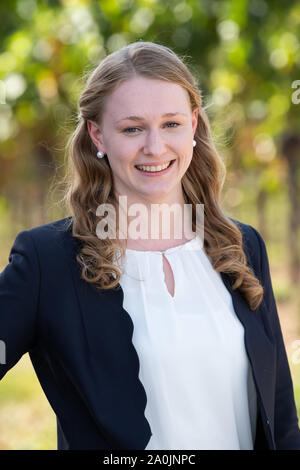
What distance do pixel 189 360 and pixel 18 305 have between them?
0.55 metres

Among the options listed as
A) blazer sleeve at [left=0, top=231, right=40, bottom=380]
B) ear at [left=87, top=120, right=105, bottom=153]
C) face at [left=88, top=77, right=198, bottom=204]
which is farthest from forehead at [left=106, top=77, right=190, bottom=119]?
blazer sleeve at [left=0, top=231, right=40, bottom=380]

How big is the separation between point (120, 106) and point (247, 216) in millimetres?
14346

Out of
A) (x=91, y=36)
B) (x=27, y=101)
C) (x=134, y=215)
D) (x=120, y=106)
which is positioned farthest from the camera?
(x=27, y=101)

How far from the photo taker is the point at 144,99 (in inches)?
78.7

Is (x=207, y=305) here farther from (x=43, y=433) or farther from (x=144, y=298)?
(x=43, y=433)

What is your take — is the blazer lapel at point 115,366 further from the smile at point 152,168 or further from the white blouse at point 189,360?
the smile at point 152,168

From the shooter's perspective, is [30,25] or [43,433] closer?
[43,433]

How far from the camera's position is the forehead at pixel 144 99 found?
199cm

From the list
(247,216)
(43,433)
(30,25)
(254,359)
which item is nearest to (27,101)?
(30,25)

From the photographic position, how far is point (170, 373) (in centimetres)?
193

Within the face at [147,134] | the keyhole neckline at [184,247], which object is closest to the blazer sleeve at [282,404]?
the keyhole neckline at [184,247]

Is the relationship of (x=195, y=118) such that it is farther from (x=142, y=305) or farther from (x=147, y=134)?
(x=142, y=305)

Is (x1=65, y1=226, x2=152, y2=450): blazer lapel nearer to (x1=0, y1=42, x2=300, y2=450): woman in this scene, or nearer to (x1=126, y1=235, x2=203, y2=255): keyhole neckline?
(x1=0, y1=42, x2=300, y2=450): woman

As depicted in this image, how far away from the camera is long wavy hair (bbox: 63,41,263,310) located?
6.72 ft
